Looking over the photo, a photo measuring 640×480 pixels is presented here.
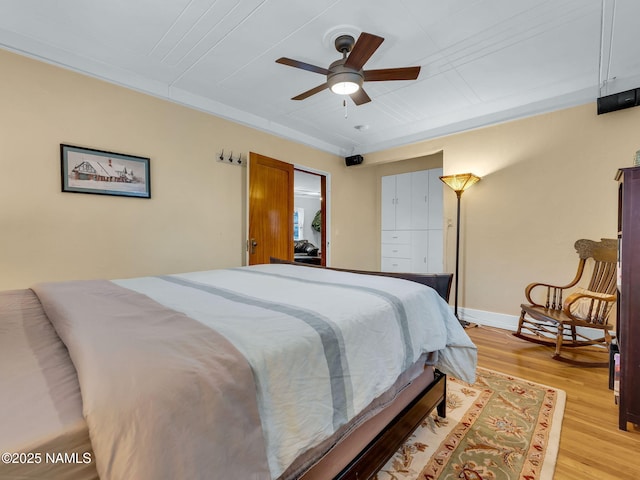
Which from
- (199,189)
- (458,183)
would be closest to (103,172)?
(199,189)

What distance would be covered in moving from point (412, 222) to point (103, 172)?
14.2ft

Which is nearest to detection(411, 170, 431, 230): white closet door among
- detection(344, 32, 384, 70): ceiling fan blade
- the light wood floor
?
the light wood floor

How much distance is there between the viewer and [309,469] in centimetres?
89

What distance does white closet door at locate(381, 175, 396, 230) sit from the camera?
530 centimetres

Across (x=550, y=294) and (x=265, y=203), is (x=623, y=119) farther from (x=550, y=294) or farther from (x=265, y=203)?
(x=265, y=203)

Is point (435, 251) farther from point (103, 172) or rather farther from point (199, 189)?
point (103, 172)

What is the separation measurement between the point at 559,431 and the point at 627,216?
1260 millimetres

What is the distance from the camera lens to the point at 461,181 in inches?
137

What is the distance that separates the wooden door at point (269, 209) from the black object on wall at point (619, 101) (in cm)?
336

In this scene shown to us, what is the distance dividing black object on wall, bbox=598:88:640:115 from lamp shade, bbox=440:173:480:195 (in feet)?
3.99

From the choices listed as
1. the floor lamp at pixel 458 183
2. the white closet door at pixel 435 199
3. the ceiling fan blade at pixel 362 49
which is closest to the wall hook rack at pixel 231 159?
the ceiling fan blade at pixel 362 49

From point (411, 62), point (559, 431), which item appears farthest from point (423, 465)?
point (411, 62)

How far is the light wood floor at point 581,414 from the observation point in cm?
137

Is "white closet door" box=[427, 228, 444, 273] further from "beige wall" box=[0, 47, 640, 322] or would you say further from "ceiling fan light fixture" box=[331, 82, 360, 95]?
"ceiling fan light fixture" box=[331, 82, 360, 95]
